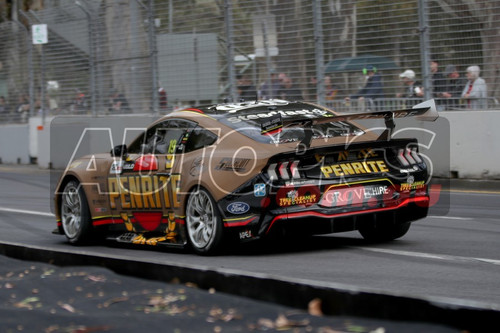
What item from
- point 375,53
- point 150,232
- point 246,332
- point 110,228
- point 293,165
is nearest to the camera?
point 246,332

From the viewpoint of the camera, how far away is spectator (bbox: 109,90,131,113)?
22.1 meters

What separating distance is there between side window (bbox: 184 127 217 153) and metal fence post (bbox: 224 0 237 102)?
397 inches

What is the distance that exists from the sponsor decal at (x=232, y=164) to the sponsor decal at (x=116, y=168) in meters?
1.81

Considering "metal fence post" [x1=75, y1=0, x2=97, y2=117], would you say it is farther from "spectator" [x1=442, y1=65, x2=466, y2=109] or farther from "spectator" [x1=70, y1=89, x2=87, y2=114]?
"spectator" [x1=442, y1=65, x2=466, y2=109]

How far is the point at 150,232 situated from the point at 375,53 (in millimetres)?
8257

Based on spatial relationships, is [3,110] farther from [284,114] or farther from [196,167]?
[196,167]

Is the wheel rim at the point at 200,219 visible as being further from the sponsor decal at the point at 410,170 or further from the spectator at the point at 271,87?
the spectator at the point at 271,87

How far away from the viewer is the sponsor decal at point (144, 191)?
28.6 feet

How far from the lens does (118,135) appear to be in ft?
72.9

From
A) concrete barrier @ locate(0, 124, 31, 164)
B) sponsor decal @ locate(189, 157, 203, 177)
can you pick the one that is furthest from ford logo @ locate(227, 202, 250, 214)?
concrete barrier @ locate(0, 124, 31, 164)

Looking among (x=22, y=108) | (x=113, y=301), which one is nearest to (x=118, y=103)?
(x=22, y=108)

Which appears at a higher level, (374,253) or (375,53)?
(375,53)

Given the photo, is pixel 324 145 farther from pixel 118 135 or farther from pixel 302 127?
pixel 118 135

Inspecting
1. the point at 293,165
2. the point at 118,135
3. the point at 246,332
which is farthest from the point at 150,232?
the point at 118,135
